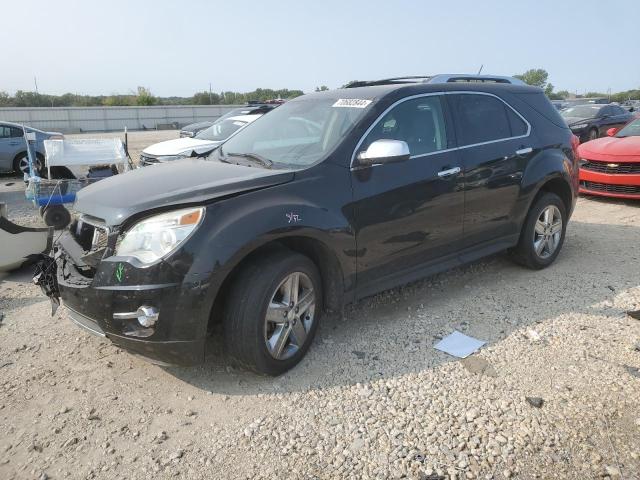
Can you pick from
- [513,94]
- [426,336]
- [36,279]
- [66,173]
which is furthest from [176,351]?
[66,173]

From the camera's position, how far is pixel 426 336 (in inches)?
152

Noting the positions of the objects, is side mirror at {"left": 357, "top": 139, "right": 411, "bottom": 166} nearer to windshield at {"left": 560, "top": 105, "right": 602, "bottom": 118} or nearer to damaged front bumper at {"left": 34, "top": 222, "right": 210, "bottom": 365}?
damaged front bumper at {"left": 34, "top": 222, "right": 210, "bottom": 365}

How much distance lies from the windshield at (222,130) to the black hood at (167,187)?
6722 mm

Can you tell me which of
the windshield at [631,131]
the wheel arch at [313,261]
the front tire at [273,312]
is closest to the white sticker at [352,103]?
the wheel arch at [313,261]

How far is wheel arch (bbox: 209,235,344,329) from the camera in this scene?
3125mm

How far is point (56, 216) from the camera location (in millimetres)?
7230

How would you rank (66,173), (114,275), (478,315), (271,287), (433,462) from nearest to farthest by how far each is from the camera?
(433,462) < (114,275) < (271,287) < (478,315) < (66,173)

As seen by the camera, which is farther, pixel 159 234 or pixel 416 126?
pixel 416 126

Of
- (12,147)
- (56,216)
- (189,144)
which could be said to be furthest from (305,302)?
(12,147)

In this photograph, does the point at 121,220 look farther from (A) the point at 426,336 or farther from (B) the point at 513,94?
(B) the point at 513,94

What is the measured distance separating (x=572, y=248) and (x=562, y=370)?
3122 millimetres

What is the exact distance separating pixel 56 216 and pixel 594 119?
1569 cm

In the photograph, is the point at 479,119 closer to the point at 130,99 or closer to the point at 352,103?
the point at 352,103

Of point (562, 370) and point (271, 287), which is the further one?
point (562, 370)
